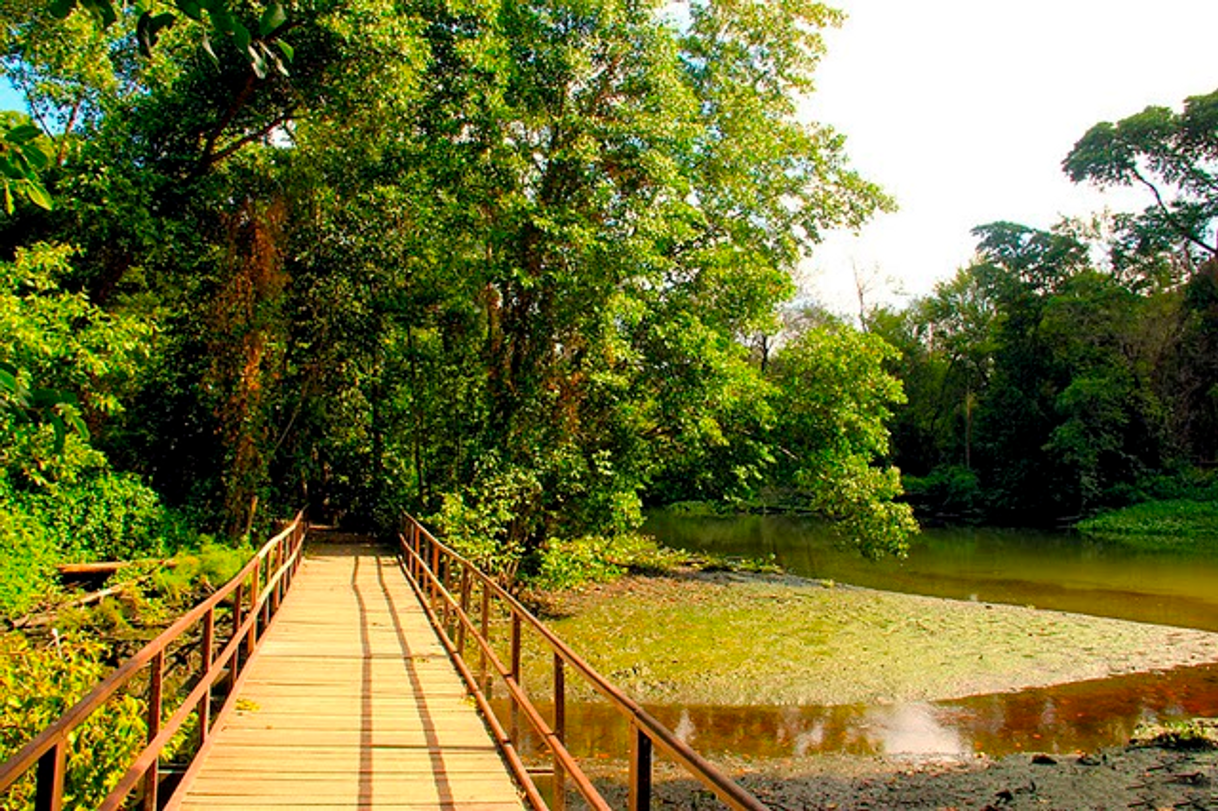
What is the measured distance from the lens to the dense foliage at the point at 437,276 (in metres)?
14.6

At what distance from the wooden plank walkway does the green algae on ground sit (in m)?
4.14

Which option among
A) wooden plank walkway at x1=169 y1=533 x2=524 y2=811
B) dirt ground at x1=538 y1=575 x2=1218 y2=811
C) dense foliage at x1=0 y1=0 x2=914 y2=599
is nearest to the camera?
wooden plank walkway at x1=169 y1=533 x2=524 y2=811

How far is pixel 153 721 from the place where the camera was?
182 inches

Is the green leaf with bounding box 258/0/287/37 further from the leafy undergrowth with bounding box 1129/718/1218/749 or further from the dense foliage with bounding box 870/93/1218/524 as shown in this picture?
the dense foliage with bounding box 870/93/1218/524

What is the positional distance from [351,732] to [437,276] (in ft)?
47.2

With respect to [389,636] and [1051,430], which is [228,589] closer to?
[389,636]

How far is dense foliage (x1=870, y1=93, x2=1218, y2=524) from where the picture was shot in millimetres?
43344

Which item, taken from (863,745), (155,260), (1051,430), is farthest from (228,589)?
(1051,430)

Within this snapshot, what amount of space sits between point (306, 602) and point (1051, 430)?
44842mm

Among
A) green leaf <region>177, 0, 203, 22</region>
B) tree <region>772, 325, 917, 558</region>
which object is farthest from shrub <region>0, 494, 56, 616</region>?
tree <region>772, 325, 917, 558</region>

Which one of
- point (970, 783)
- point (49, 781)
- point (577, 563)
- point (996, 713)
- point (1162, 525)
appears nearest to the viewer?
point (49, 781)

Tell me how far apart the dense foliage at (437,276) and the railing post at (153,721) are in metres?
8.80

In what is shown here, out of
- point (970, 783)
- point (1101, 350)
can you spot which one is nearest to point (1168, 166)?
point (1101, 350)

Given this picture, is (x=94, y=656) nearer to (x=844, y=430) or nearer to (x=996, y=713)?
(x=996, y=713)
